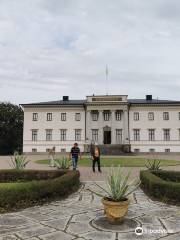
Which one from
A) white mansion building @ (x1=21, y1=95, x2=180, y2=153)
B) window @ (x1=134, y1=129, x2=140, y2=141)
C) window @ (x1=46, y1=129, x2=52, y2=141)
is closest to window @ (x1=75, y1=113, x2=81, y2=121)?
white mansion building @ (x1=21, y1=95, x2=180, y2=153)

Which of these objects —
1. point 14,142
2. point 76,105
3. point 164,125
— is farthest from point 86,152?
point 14,142

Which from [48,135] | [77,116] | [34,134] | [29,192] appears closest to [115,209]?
[29,192]

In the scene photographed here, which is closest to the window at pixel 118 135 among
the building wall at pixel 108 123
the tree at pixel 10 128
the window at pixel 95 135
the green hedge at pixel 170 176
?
the building wall at pixel 108 123

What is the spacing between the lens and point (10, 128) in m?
65.8

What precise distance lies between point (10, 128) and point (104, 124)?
881 inches

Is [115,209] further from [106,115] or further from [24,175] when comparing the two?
[106,115]

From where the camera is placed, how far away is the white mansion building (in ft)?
179

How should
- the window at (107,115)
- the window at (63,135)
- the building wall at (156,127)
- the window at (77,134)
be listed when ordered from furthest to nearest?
the window at (63,135) → the window at (77,134) → the window at (107,115) → the building wall at (156,127)

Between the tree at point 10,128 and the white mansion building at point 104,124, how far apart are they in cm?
A: 1122

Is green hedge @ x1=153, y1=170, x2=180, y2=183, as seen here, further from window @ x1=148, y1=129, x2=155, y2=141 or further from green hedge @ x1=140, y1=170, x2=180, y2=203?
window @ x1=148, y1=129, x2=155, y2=141

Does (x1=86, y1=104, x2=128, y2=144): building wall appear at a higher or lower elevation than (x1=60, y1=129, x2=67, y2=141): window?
higher

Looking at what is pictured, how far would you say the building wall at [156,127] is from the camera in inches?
2147

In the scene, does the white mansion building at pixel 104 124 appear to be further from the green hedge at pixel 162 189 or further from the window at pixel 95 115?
the green hedge at pixel 162 189

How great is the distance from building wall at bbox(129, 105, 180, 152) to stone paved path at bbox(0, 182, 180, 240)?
44.8 meters
